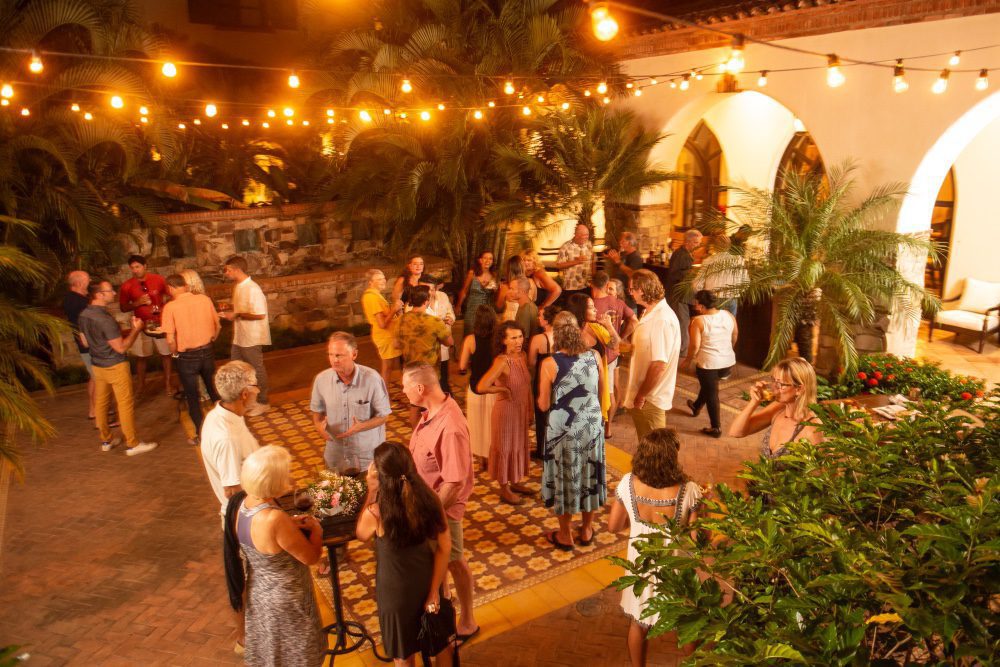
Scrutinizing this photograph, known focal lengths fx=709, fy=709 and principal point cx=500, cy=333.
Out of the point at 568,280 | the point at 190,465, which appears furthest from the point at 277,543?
the point at 568,280

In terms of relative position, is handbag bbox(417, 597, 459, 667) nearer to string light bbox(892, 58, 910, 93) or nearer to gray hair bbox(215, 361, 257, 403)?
gray hair bbox(215, 361, 257, 403)

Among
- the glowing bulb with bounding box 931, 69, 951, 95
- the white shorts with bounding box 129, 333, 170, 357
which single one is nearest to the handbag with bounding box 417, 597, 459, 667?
the white shorts with bounding box 129, 333, 170, 357

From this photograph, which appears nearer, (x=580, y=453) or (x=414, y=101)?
(x=580, y=453)

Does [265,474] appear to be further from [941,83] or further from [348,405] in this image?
[941,83]

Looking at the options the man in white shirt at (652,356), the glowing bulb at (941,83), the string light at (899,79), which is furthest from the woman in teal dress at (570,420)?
the glowing bulb at (941,83)

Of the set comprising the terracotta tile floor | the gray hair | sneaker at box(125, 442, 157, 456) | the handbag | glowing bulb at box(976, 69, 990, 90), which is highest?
glowing bulb at box(976, 69, 990, 90)

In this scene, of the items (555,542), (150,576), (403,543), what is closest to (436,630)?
(403,543)

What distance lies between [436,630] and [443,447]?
1.02 metres

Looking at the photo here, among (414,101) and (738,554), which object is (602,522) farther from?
(414,101)

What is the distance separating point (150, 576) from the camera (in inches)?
218

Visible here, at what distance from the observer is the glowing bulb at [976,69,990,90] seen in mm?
7742

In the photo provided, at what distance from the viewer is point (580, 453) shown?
531cm

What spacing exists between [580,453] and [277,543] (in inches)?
97.6

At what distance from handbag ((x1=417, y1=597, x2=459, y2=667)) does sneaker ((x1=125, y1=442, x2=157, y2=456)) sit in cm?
522
